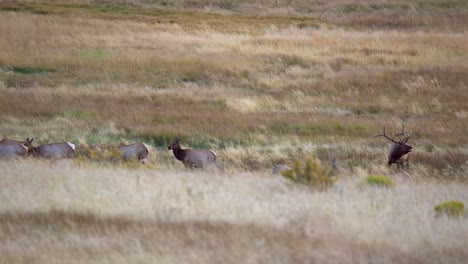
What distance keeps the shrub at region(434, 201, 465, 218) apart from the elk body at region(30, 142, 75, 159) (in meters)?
6.51

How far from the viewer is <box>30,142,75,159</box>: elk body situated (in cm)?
1309

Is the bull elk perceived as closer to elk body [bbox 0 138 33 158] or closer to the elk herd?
the elk herd

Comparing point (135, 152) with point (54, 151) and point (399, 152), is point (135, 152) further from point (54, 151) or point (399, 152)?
point (399, 152)

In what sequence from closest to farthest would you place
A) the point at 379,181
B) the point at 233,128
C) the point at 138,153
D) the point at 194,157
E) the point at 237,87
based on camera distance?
1. the point at 379,181
2. the point at 194,157
3. the point at 138,153
4. the point at 233,128
5. the point at 237,87

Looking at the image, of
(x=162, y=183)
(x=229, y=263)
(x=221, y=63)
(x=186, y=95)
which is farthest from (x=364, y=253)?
(x=221, y=63)

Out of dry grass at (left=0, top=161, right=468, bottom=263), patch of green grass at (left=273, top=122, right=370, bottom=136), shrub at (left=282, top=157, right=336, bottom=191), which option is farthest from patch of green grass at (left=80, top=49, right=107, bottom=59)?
shrub at (left=282, top=157, right=336, bottom=191)

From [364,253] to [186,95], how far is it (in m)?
16.7

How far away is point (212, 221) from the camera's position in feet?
25.8

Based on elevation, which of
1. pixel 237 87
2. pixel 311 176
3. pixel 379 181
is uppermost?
pixel 311 176

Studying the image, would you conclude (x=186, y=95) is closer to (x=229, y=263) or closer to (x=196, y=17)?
(x=229, y=263)

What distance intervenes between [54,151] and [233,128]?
5911 millimetres

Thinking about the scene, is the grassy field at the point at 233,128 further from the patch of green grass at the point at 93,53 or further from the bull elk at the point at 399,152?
the bull elk at the point at 399,152

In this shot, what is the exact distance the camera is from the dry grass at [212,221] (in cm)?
688

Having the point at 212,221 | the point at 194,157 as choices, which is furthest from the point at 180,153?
the point at 212,221
